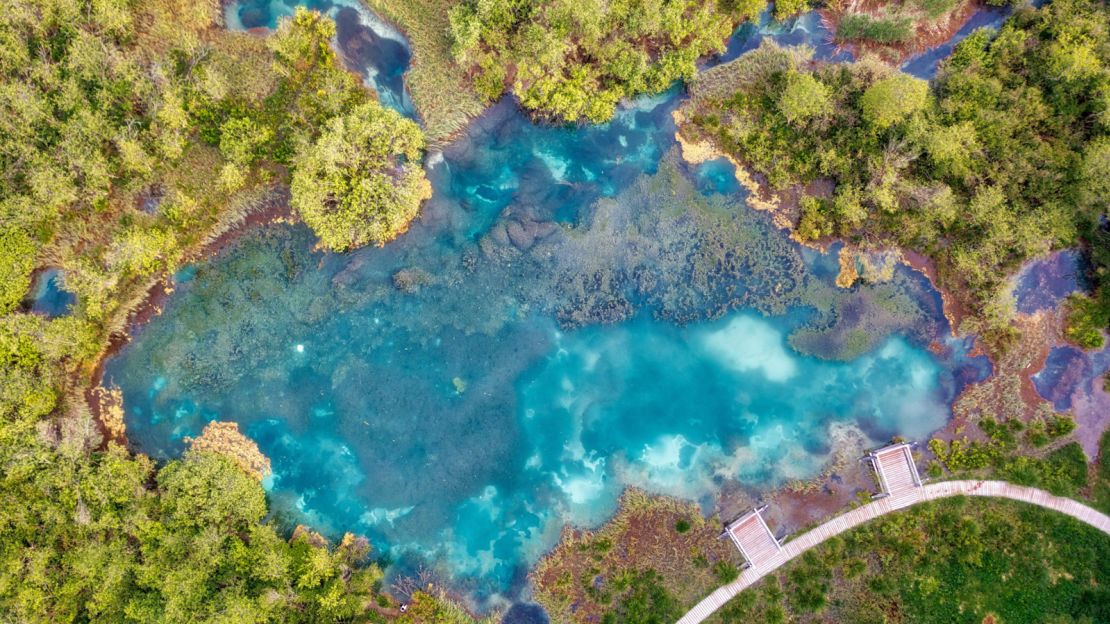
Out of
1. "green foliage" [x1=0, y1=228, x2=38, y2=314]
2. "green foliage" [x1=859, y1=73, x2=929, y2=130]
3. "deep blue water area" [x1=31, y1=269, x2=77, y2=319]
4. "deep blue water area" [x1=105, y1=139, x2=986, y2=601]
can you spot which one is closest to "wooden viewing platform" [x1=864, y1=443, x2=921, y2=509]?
"deep blue water area" [x1=105, y1=139, x2=986, y2=601]

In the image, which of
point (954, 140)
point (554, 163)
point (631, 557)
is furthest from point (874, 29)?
point (631, 557)

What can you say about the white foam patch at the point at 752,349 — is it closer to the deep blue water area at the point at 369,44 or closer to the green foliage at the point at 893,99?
the green foliage at the point at 893,99

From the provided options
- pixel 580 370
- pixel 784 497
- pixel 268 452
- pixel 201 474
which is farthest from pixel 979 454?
pixel 201 474

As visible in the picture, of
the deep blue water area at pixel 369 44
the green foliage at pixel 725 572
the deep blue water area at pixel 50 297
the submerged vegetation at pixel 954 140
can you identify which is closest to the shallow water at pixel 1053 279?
the submerged vegetation at pixel 954 140

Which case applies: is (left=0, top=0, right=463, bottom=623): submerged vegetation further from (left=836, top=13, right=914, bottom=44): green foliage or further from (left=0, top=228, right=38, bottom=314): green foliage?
(left=836, top=13, right=914, bottom=44): green foliage

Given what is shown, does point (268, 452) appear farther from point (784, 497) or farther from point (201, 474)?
point (784, 497)

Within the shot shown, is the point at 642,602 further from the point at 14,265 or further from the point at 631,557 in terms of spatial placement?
the point at 14,265
